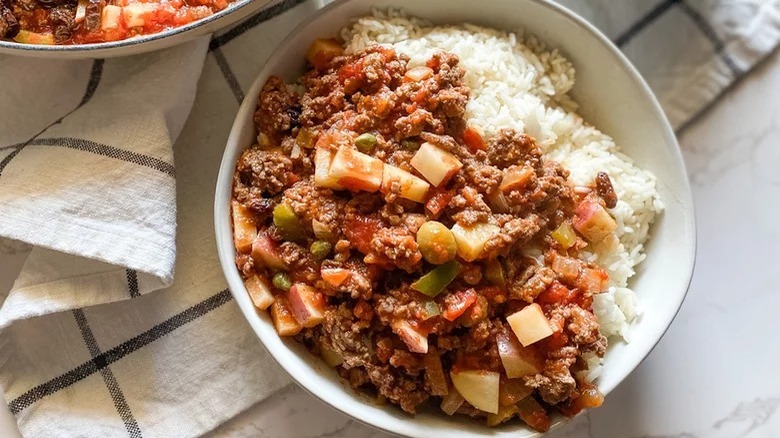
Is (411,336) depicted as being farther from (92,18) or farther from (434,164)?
(92,18)

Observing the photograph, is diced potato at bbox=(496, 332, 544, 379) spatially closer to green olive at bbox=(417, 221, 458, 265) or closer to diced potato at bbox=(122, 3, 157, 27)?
green olive at bbox=(417, 221, 458, 265)

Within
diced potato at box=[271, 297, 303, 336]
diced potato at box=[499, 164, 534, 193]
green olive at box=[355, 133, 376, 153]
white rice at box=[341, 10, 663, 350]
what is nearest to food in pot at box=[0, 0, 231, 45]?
white rice at box=[341, 10, 663, 350]

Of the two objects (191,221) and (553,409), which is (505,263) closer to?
(553,409)

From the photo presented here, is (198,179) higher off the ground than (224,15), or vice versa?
(224,15)

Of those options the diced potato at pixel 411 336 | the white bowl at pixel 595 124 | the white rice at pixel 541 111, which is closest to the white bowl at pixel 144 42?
the white bowl at pixel 595 124

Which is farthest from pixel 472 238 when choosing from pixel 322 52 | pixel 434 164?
pixel 322 52

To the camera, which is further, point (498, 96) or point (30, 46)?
point (498, 96)

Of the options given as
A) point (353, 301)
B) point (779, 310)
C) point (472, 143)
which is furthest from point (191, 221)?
point (779, 310)

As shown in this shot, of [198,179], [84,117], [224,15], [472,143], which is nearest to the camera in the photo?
[224,15]

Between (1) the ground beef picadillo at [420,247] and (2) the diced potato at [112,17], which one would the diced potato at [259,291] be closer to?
(1) the ground beef picadillo at [420,247]
